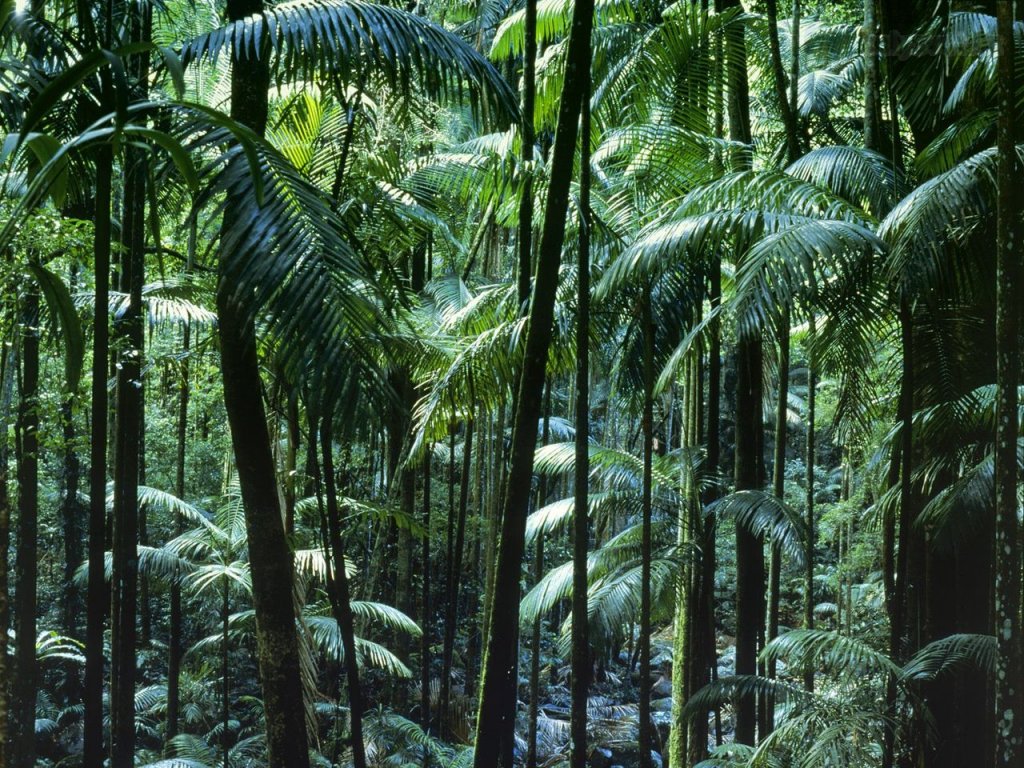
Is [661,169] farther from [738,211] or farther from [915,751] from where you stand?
[915,751]

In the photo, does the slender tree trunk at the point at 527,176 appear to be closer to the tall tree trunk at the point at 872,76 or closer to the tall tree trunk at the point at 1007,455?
the tall tree trunk at the point at 1007,455

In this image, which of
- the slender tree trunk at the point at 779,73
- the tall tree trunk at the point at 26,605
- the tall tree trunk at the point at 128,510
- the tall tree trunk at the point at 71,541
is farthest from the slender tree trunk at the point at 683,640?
the tall tree trunk at the point at 71,541

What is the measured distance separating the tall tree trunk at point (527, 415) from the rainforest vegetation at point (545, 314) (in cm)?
2

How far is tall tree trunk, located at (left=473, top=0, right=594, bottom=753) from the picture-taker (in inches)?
178

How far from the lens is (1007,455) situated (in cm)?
368

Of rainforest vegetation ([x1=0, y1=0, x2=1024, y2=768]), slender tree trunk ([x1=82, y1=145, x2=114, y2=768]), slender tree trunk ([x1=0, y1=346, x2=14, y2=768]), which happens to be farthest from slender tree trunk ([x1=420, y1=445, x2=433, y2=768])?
slender tree trunk ([x1=0, y1=346, x2=14, y2=768])

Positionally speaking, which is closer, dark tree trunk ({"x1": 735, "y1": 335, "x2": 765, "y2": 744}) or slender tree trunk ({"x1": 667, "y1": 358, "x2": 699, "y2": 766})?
dark tree trunk ({"x1": 735, "y1": 335, "x2": 765, "y2": 744})

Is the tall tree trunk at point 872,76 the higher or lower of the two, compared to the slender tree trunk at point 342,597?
higher

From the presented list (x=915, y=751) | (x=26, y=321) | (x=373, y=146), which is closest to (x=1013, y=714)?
(x=915, y=751)

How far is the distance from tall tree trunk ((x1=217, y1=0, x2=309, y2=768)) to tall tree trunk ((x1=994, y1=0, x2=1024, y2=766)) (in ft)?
11.1

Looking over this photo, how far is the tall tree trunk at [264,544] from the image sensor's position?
16.2 ft

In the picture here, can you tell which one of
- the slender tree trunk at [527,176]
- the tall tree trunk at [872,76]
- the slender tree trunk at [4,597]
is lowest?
the slender tree trunk at [4,597]

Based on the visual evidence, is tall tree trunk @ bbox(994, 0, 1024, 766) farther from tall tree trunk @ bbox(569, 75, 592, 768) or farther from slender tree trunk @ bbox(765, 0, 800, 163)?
slender tree trunk @ bbox(765, 0, 800, 163)

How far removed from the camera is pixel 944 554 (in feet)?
22.4
